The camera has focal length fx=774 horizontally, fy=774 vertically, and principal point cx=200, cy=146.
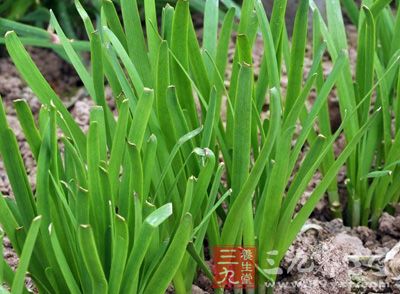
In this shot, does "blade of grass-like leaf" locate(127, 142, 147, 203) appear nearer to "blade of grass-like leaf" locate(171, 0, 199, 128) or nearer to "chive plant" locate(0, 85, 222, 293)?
"chive plant" locate(0, 85, 222, 293)

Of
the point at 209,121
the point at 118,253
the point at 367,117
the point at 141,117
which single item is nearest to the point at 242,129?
the point at 209,121

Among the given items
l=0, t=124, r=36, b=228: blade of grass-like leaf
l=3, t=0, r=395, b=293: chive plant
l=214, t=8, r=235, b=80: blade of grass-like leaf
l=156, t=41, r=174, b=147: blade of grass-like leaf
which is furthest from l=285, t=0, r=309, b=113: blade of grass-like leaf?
l=0, t=124, r=36, b=228: blade of grass-like leaf

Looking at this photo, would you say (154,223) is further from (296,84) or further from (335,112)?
(335,112)

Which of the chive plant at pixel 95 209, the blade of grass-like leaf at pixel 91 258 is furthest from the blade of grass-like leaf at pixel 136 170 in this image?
the blade of grass-like leaf at pixel 91 258

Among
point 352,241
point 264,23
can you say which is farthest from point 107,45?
point 352,241

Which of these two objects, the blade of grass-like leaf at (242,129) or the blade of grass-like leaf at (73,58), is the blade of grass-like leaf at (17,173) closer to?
the blade of grass-like leaf at (73,58)
